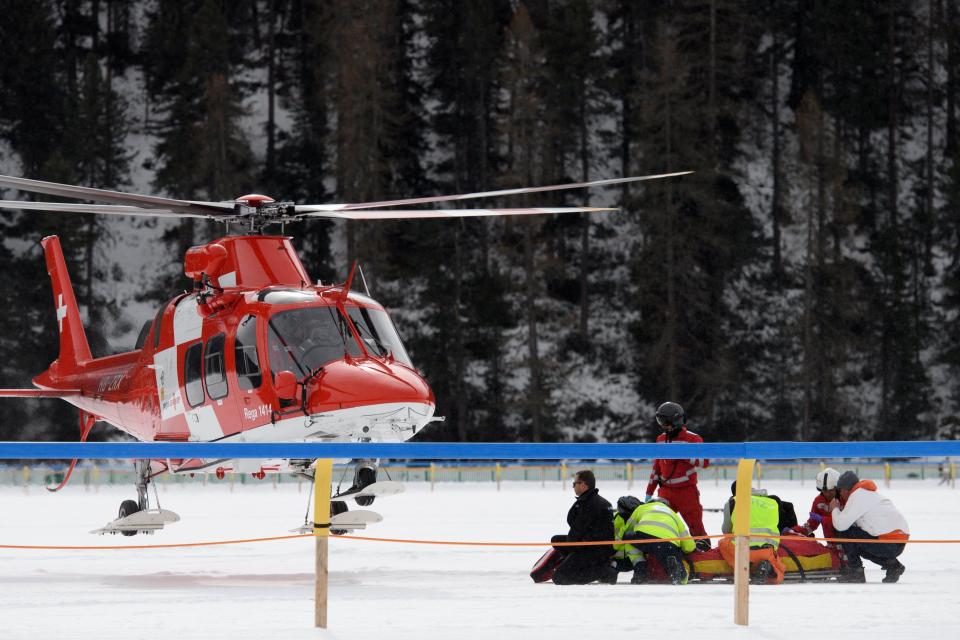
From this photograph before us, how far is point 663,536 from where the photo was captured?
9.56m

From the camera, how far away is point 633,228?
53.2 meters

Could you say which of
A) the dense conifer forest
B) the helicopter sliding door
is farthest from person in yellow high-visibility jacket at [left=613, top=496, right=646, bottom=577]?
the dense conifer forest

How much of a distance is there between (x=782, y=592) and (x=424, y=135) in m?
53.5

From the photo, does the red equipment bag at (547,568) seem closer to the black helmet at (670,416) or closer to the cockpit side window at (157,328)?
the black helmet at (670,416)

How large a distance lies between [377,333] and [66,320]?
6.18 m

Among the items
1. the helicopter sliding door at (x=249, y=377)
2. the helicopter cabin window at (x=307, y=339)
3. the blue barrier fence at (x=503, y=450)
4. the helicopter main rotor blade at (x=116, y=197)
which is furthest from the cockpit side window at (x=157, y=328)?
the blue barrier fence at (x=503, y=450)

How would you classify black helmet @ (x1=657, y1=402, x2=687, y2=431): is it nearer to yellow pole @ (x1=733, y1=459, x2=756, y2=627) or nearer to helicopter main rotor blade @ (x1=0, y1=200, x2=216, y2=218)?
yellow pole @ (x1=733, y1=459, x2=756, y2=627)

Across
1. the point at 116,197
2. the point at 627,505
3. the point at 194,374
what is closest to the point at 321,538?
the point at 627,505

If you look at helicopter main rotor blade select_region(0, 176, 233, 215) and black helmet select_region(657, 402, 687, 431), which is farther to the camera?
helicopter main rotor blade select_region(0, 176, 233, 215)

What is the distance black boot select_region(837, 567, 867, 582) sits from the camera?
10055 mm

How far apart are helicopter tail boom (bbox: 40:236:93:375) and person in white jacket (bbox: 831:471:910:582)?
408 inches

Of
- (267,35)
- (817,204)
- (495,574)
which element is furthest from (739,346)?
(495,574)

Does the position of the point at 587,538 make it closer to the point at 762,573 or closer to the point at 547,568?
the point at 547,568

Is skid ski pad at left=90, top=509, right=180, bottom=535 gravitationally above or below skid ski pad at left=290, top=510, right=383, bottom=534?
below
